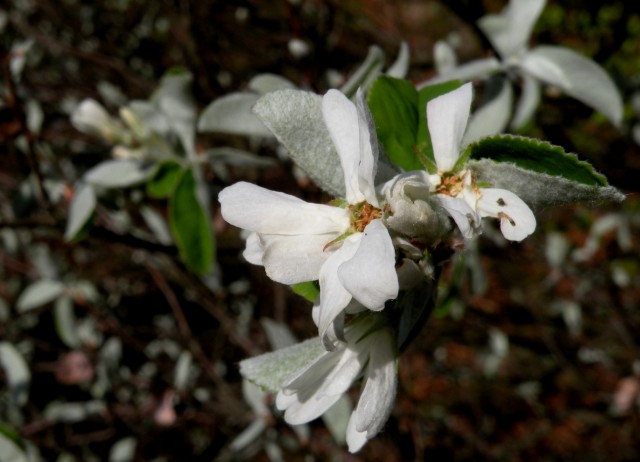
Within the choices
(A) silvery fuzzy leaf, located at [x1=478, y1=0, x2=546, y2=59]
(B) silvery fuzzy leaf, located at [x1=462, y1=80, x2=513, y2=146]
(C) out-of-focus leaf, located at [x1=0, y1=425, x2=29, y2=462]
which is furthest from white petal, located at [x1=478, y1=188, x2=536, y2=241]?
(C) out-of-focus leaf, located at [x1=0, y1=425, x2=29, y2=462]

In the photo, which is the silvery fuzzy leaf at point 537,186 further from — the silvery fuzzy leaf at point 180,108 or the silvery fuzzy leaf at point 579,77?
the silvery fuzzy leaf at point 180,108

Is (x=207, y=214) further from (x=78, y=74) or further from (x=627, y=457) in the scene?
(x=627, y=457)

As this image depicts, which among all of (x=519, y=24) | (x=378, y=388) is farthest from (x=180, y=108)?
(x=378, y=388)

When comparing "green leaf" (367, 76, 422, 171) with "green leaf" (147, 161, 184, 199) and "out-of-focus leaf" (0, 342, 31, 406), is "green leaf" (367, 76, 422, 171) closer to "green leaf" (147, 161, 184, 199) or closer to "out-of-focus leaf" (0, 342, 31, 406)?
"green leaf" (147, 161, 184, 199)

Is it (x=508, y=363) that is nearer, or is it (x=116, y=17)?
(x=116, y=17)

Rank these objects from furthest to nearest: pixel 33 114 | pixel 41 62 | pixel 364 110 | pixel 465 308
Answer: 1. pixel 41 62
2. pixel 465 308
3. pixel 33 114
4. pixel 364 110

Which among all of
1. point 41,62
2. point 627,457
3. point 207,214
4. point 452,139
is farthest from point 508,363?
point 452,139

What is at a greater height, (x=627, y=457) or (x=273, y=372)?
(x=273, y=372)

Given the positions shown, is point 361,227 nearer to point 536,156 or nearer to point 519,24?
point 536,156
